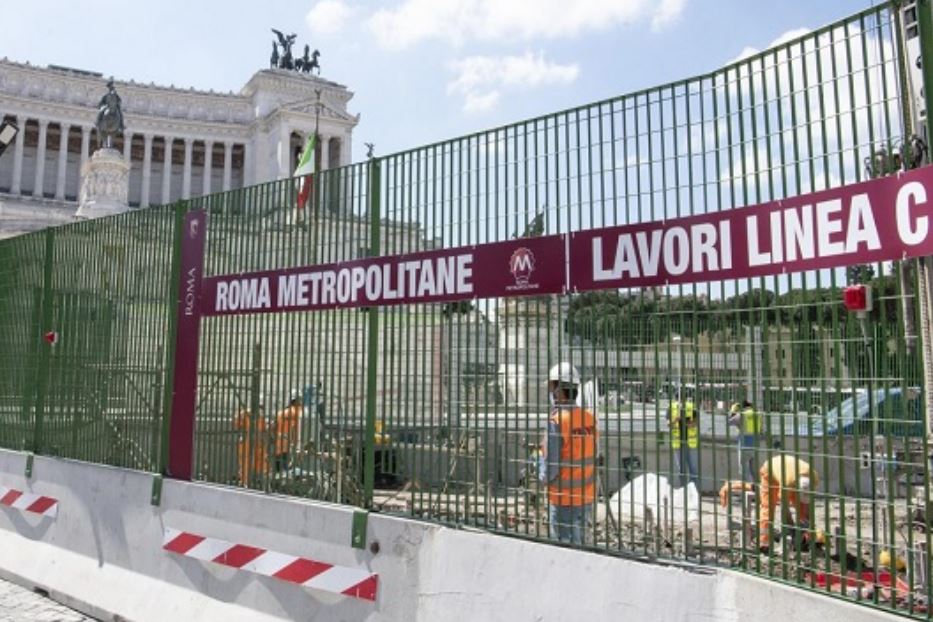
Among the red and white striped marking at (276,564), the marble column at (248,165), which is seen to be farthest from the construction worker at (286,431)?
the marble column at (248,165)

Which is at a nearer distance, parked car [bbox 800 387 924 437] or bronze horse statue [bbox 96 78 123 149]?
parked car [bbox 800 387 924 437]

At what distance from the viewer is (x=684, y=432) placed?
4.32 m

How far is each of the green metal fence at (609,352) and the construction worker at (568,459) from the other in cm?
8

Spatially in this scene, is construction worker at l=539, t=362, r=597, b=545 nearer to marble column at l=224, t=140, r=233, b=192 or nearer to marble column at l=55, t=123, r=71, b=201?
marble column at l=55, t=123, r=71, b=201

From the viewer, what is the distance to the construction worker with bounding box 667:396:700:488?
4266 millimetres

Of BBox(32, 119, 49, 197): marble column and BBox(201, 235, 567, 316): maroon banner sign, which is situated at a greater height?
BBox(32, 119, 49, 197): marble column

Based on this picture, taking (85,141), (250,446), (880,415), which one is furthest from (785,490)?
(85,141)

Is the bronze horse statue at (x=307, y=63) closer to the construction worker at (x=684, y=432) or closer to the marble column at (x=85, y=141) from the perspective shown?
the marble column at (x=85, y=141)

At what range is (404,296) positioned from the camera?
18.7ft

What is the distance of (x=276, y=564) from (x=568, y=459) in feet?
8.04

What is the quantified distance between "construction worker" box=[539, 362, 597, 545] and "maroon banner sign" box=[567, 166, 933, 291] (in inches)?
24.6

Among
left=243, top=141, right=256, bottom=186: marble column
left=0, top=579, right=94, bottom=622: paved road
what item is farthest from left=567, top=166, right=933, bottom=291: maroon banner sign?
left=243, top=141, right=256, bottom=186: marble column

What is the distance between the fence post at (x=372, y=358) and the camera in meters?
5.70

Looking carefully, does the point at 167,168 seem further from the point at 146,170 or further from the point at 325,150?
the point at 325,150
